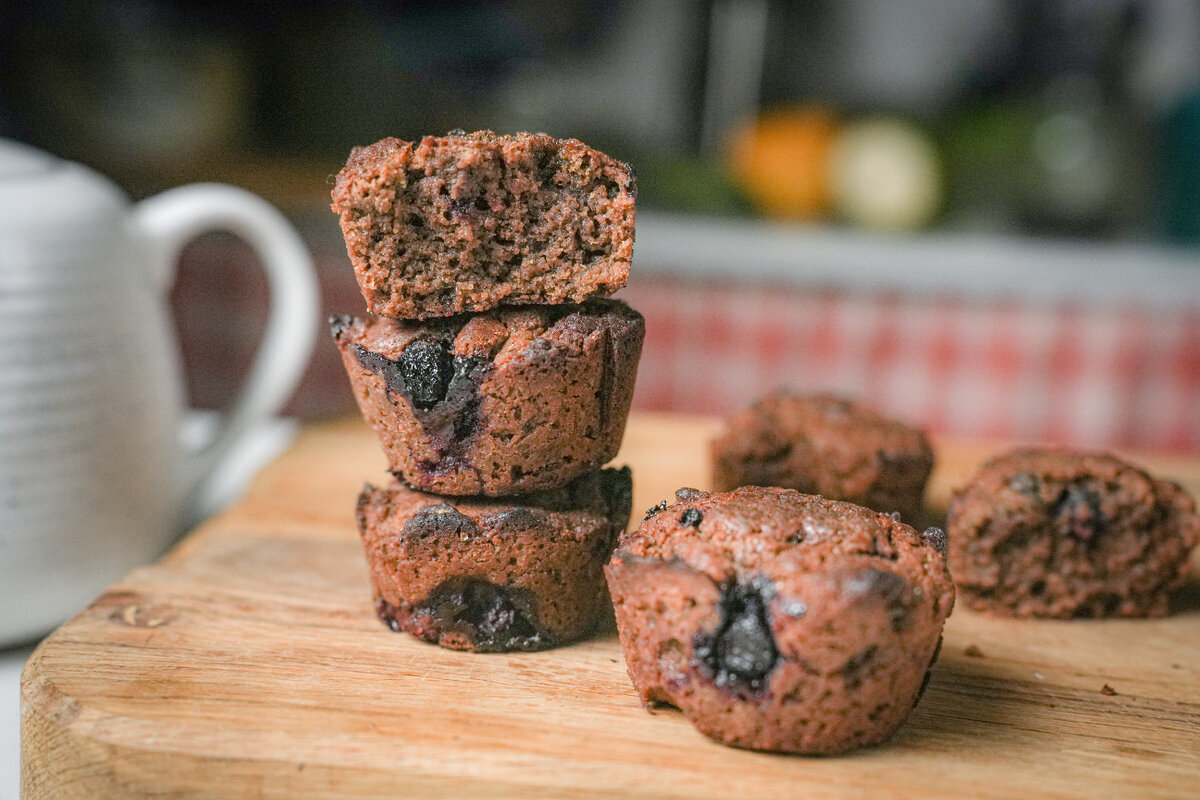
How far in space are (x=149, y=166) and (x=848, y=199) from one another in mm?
2372

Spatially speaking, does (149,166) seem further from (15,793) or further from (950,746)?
(950,746)

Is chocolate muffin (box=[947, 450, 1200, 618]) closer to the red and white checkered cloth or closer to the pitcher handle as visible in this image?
the pitcher handle

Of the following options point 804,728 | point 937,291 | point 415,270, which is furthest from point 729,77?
point 804,728

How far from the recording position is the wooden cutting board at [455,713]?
1.13 metres

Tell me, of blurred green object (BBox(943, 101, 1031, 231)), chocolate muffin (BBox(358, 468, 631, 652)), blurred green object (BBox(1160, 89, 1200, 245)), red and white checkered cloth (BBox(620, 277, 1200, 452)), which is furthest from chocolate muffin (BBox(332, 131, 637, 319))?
blurred green object (BBox(1160, 89, 1200, 245))

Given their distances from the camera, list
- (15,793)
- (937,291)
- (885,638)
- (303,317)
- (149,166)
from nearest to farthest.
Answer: (885,638) < (15,793) < (303,317) < (937,291) < (149,166)

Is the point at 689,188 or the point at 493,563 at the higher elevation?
the point at 689,188

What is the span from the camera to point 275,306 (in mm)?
1898

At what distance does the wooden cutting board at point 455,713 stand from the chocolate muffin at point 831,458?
0.22 meters

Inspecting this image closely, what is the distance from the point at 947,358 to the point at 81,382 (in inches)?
106

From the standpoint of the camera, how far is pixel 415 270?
4.27 ft

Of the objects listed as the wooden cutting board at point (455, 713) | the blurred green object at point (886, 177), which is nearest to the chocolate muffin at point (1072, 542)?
the wooden cutting board at point (455, 713)

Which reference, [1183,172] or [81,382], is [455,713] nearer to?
[81,382]

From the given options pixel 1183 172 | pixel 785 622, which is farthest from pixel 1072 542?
pixel 1183 172
